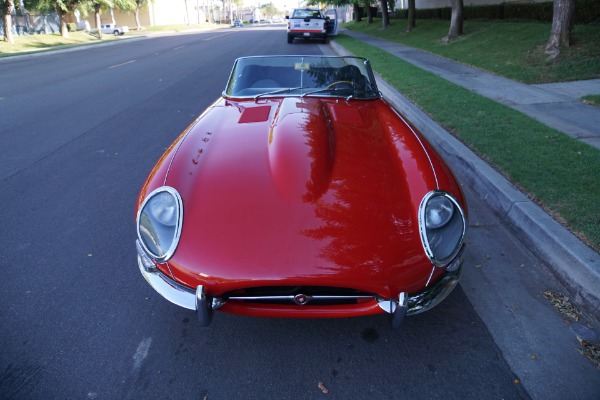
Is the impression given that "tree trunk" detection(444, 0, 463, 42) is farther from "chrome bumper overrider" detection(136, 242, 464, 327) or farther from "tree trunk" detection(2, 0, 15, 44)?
"tree trunk" detection(2, 0, 15, 44)

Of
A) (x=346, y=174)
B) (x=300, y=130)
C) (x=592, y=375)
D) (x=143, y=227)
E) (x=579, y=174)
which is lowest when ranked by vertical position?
(x=592, y=375)

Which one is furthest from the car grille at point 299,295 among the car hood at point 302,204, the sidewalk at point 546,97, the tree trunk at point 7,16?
the tree trunk at point 7,16

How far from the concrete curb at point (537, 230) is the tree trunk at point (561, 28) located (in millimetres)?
7040

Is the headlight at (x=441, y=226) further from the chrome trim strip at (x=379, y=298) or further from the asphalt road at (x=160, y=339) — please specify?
the asphalt road at (x=160, y=339)

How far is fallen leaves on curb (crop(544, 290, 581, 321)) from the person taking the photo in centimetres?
253

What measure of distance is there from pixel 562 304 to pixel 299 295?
173cm

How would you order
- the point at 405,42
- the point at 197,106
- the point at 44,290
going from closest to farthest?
the point at 44,290 → the point at 197,106 → the point at 405,42

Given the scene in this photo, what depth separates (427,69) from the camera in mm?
10945

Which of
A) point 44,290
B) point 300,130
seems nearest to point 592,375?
point 300,130

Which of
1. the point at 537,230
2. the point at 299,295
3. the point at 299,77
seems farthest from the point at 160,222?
the point at 537,230

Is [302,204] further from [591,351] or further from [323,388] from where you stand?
[591,351]

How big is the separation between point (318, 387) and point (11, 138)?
6.14 metres

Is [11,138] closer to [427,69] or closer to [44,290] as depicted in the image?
[44,290]

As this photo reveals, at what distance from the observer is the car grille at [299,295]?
2.07 m
